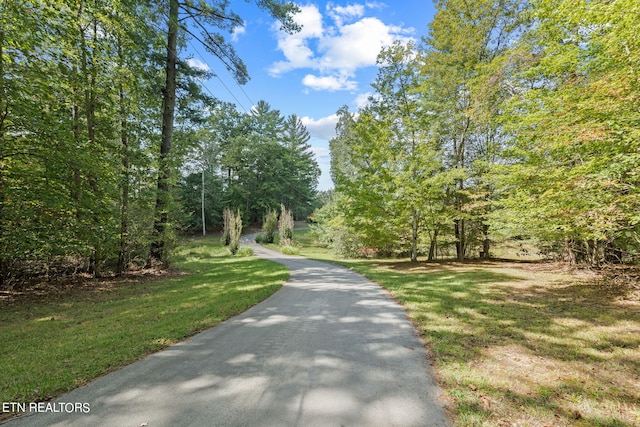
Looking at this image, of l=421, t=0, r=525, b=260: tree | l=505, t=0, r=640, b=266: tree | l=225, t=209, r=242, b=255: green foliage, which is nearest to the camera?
l=505, t=0, r=640, b=266: tree

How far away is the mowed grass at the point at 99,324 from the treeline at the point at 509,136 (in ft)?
23.7

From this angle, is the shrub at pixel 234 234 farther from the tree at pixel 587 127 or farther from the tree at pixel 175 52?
the tree at pixel 587 127

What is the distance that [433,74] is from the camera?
13805 millimetres

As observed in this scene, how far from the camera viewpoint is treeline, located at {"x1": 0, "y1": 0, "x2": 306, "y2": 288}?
18.7 ft

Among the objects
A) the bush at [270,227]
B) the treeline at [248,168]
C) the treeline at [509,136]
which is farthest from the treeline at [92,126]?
the treeline at [248,168]

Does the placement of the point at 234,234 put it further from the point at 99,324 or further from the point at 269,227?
the point at 99,324

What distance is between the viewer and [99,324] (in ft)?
14.9

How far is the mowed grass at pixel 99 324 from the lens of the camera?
2.78 meters

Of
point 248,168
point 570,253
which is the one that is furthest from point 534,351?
point 248,168

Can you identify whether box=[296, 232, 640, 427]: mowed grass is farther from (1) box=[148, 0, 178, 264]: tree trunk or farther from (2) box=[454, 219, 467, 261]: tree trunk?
(1) box=[148, 0, 178, 264]: tree trunk

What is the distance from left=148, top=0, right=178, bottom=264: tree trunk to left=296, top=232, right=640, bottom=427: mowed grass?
859 cm

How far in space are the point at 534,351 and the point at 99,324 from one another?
22.2 ft

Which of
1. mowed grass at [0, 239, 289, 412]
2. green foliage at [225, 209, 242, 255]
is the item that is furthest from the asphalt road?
green foliage at [225, 209, 242, 255]

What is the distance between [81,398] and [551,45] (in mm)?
11110
